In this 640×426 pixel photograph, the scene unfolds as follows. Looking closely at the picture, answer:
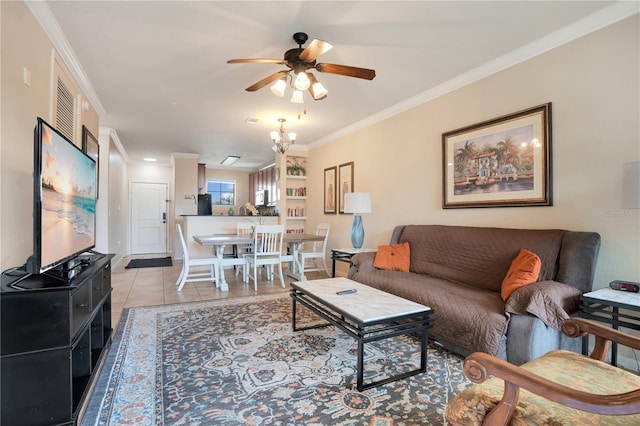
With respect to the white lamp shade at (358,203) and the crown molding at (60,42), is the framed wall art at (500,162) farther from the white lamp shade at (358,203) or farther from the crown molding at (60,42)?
the crown molding at (60,42)

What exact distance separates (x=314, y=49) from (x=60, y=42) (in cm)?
209

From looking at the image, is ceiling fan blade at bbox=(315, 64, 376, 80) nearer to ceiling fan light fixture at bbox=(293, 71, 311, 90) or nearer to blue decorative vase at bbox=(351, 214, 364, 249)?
ceiling fan light fixture at bbox=(293, 71, 311, 90)

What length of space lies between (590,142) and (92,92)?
16.1 feet

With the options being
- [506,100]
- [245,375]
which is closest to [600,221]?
[506,100]

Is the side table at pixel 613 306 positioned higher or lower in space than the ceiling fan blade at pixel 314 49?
lower

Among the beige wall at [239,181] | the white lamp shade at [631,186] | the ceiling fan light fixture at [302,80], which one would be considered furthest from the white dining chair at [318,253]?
the beige wall at [239,181]

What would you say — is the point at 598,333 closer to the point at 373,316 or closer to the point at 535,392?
the point at 535,392

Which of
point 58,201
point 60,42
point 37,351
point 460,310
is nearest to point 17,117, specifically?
point 58,201

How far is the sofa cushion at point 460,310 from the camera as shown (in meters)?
2.04

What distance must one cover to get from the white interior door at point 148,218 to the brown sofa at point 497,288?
24.1 feet

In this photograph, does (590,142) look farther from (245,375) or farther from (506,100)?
(245,375)

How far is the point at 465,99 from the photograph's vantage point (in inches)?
130

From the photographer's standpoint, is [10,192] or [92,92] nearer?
[10,192]

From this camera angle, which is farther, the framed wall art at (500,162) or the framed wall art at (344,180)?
the framed wall art at (344,180)
